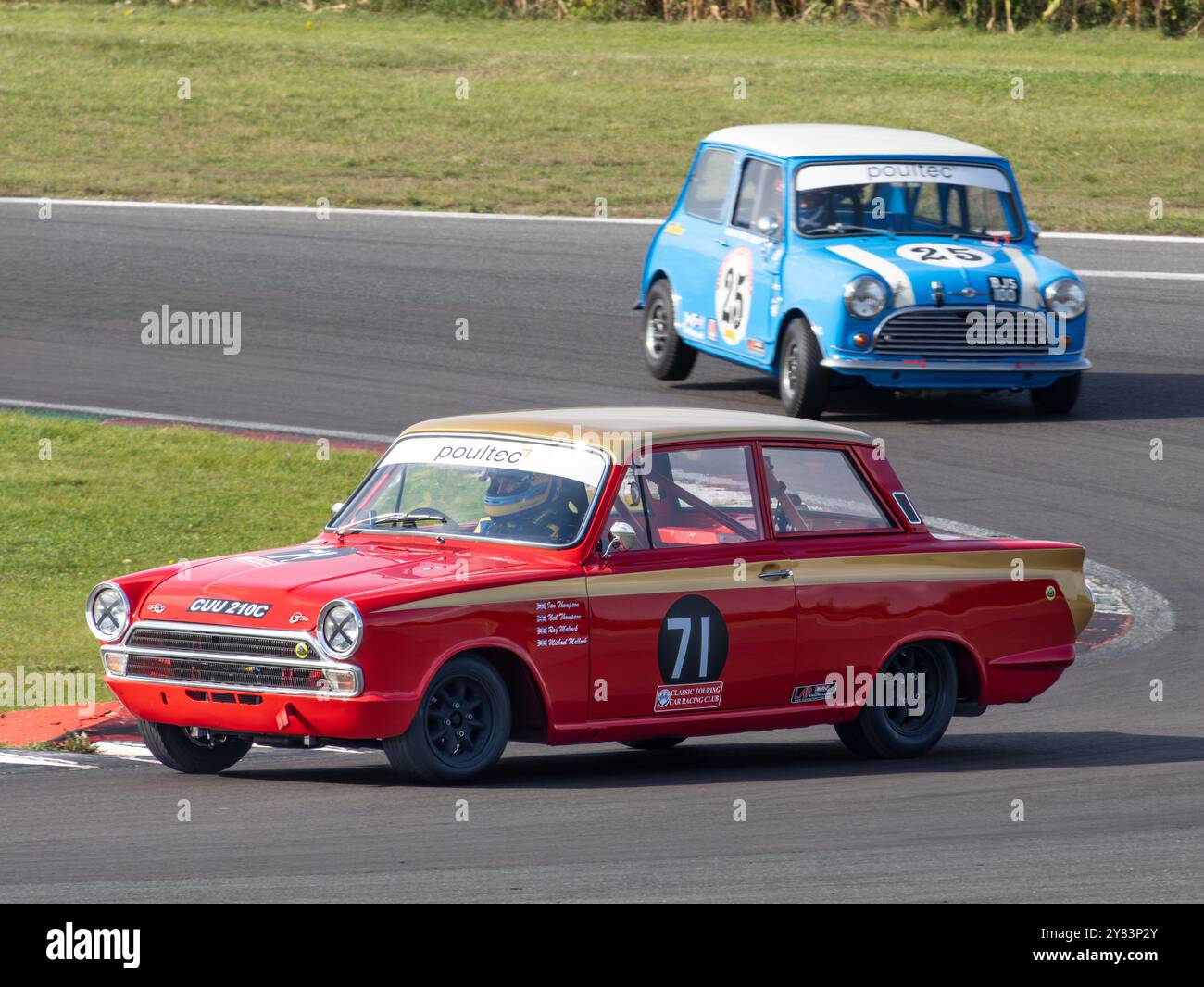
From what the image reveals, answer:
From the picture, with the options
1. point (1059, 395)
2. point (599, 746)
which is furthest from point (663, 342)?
point (599, 746)

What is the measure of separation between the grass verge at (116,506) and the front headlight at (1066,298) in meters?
4.93

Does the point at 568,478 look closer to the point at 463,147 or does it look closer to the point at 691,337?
the point at 691,337

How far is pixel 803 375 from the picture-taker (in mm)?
16781

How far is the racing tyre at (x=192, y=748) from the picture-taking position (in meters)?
8.88

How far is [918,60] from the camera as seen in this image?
3459cm

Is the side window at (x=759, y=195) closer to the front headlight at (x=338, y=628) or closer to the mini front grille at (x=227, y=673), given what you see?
the mini front grille at (x=227, y=673)

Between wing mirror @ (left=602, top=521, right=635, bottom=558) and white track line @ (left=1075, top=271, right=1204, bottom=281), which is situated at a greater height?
white track line @ (left=1075, top=271, right=1204, bottom=281)

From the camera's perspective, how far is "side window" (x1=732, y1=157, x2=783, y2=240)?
1722 centimetres

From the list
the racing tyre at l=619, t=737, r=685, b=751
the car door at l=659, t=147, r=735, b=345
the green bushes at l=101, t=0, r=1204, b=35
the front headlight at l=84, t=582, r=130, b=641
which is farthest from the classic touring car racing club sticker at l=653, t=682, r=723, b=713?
the green bushes at l=101, t=0, r=1204, b=35

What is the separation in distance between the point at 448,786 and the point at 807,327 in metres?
8.95

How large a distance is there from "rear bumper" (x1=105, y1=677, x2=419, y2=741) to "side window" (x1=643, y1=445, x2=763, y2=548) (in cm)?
140

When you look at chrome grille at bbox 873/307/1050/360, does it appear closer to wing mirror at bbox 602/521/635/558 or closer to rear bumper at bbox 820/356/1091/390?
rear bumper at bbox 820/356/1091/390

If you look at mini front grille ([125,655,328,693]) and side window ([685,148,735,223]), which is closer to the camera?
mini front grille ([125,655,328,693])

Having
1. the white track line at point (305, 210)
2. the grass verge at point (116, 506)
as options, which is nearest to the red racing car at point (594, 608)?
the grass verge at point (116, 506)
